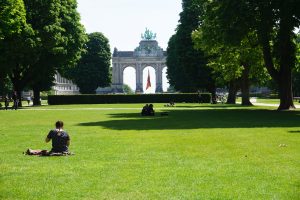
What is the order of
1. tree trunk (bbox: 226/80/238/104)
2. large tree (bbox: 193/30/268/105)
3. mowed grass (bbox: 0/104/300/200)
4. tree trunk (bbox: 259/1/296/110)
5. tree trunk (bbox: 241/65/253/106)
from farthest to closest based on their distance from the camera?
1. tree trunk (bbox: 226/80/238/104)
2. tree trunk (bbox: 241/65/253/106)
3. large tree (bbox: 193/30/268/105)
4. tree trunk (bbox: 259/1/296/110)
5. mowed grass (bbox: 0/104/300/200)

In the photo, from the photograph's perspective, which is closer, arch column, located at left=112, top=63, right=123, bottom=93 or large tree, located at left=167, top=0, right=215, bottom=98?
large tree, located at left=167, top=0, right=215, bottom=98

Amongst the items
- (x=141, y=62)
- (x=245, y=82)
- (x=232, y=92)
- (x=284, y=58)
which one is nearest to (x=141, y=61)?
(x=141, y=62)

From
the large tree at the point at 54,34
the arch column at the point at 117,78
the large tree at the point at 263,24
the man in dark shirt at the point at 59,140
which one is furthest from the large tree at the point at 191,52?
the arch column at the point at 117,78

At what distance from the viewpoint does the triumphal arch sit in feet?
612

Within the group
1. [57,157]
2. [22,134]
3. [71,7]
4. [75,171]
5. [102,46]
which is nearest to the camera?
[75,171]

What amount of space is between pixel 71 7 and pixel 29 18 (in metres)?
8.98

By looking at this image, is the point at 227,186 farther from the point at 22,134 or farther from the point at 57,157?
the point at 22,134

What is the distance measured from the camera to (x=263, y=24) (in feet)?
101

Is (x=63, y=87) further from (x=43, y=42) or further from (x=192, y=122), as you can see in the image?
(x=192, y=122)

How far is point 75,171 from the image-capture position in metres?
9.91

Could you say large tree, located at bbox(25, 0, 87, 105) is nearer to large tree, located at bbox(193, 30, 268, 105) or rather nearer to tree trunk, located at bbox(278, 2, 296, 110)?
large tree, located at bbox(193, 30, 268, 105)

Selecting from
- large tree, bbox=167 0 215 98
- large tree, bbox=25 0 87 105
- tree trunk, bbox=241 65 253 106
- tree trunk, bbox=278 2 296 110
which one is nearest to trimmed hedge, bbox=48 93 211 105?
large tree, bbox=167 0 215 98

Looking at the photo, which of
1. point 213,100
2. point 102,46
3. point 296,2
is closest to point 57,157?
point 296,2

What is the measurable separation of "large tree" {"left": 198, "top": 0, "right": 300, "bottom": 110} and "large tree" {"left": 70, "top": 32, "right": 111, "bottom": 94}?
56.8 m
